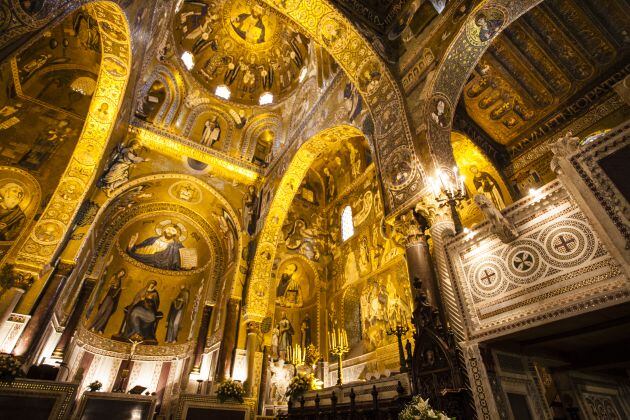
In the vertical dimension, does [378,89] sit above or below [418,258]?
above

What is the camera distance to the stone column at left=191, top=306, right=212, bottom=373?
11.6 m

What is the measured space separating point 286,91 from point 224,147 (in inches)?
160

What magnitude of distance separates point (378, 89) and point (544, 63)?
4715mm

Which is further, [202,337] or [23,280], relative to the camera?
[202,337]

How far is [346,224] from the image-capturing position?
13945 millimetres

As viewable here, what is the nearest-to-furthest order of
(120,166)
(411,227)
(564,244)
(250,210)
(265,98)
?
(564,244)
(411,227)
(120,166)
(250,210)
(265,98)

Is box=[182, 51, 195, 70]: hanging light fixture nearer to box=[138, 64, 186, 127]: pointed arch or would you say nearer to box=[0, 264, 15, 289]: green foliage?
box=[138, 64, 186, 127]: pointed arch

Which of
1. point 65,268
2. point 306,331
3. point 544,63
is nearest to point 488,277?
point 544,63

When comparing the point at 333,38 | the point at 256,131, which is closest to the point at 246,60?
the point at 256,131

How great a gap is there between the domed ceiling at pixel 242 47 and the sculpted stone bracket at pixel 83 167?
631cm

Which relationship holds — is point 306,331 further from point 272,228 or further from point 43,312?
point 43,312

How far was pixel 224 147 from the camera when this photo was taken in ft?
45.6

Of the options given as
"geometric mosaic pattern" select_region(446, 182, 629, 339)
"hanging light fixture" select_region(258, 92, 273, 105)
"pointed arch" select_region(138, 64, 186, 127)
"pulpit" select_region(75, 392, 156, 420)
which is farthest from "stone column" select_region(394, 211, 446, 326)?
"hanging light fixture" select_region(258, 92, 273, 105)

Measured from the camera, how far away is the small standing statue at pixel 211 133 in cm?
1360
